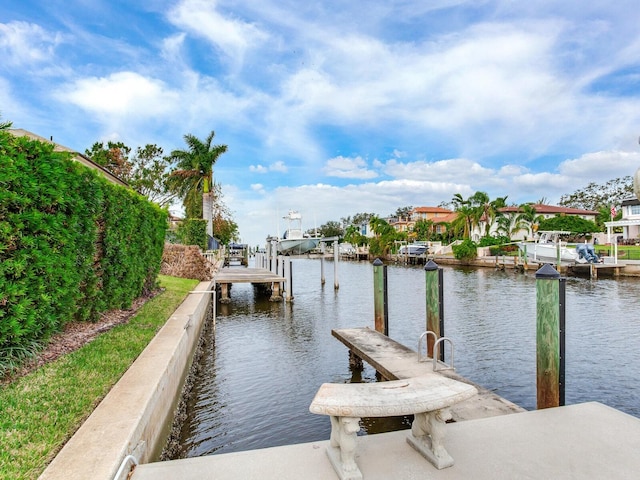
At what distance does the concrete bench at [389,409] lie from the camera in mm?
2838

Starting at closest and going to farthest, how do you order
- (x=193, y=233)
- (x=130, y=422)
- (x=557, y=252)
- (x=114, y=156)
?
(x=130, y=422)
(x=193, y=233)
(x=557, y=252)
(x=114, y=156)

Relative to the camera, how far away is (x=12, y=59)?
1076 cm

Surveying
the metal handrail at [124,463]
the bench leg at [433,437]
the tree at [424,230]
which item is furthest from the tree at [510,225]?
the metal handrail at [124,463]

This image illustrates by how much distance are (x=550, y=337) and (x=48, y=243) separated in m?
6.17

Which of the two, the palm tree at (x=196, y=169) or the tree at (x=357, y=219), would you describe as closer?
the palm tree at (x=196, y=169)

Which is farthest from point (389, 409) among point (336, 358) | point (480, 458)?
point (336, 358)

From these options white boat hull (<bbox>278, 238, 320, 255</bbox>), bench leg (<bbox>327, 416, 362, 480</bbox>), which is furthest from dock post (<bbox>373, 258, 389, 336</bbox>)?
white boat hull (<bbox>278, 238, 320, 255</bbox>)

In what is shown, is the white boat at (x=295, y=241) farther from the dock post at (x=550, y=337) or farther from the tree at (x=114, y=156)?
the dock post at (x=550, y=337)

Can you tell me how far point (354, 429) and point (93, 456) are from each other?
6.34 feet

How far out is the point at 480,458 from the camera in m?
3.13

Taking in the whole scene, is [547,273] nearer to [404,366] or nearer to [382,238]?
[404,366]

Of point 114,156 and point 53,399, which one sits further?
point 114,156

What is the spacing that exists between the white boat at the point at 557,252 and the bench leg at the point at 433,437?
30.8 meters

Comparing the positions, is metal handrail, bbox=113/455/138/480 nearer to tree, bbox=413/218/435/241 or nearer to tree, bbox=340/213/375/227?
tree, bbox=413/218/435/241
